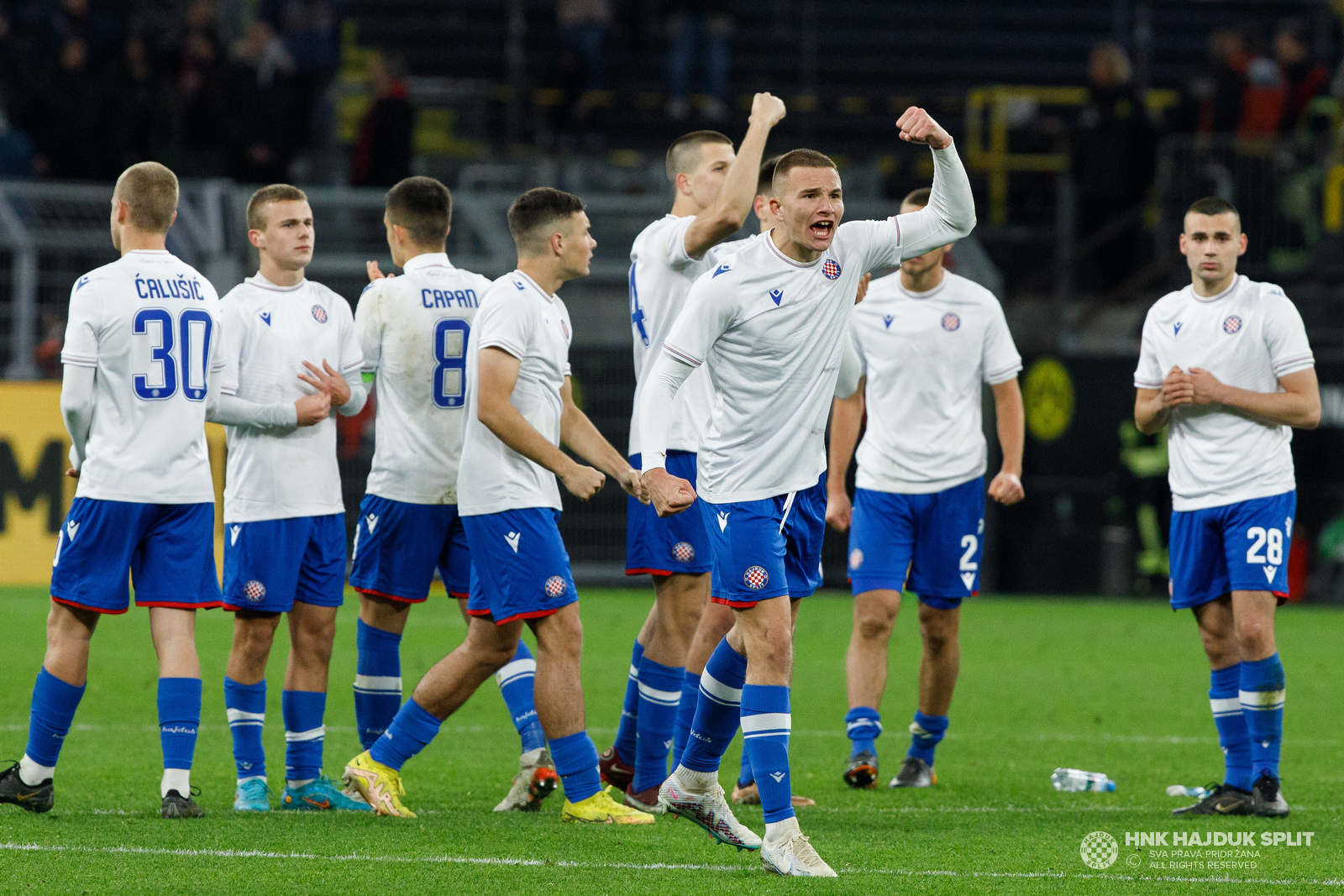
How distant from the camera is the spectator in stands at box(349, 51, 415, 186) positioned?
18.7 metres

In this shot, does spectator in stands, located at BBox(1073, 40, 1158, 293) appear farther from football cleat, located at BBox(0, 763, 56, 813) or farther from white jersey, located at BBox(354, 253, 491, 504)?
football cleat, located at BBox(0, 763, 56, 813)

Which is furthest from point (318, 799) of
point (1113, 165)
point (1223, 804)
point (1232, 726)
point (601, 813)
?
point (1113, 165)

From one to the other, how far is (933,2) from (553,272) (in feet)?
61.5

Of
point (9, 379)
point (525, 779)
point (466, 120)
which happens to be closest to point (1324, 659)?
point (525, 779)

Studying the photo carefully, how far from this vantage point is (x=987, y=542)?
17.4 m

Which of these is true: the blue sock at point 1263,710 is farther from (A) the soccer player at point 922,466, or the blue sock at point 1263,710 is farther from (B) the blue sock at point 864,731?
(B) the blue sock at point 864,731

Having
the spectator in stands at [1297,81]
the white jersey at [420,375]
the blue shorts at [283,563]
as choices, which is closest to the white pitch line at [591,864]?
the blue shorts at [283,563]

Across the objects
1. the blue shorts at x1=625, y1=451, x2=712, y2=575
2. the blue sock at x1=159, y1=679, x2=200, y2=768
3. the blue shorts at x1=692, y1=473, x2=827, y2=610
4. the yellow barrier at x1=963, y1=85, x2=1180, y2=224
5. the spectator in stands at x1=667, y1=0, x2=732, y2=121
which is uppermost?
the spectator in stands at x1=667, y1=0, x2=732, y2=121

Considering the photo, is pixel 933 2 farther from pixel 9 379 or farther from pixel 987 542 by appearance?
pixel 9 379

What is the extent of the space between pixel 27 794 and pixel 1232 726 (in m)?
4.66

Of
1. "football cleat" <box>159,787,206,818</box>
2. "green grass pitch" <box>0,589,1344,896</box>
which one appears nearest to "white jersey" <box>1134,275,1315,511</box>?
"green grass pitch" <box>0,589,1344,896</box>

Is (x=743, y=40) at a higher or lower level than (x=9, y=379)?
higher

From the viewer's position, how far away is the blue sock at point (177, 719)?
20.8ft

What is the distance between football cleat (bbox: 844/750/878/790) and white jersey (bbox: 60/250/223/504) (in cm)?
296
